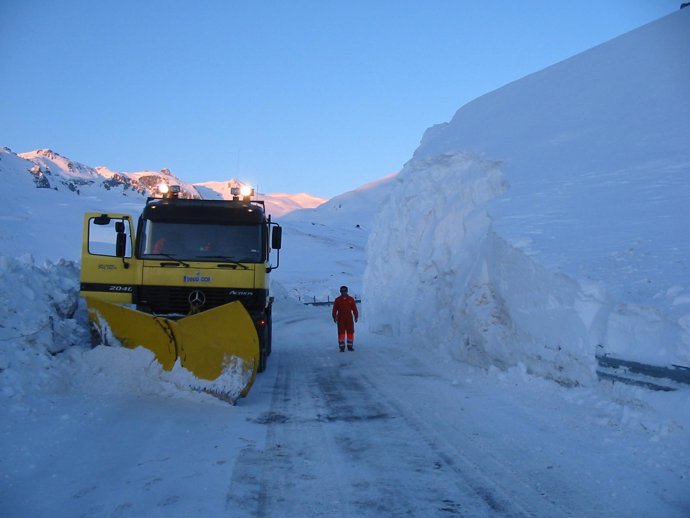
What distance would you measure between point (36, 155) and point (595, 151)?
221505 mm

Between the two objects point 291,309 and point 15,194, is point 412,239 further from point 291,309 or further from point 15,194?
point 15,194

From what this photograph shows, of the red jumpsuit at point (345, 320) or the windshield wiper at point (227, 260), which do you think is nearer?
the windshield wiper at point (227, 260)

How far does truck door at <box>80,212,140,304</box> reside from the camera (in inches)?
329

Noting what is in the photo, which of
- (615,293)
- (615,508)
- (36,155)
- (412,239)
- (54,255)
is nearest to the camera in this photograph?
(615,508)

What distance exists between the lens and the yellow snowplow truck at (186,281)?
695 cm

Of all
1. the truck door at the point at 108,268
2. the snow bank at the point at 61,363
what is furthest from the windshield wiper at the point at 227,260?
the snow bank at the point at 61,363

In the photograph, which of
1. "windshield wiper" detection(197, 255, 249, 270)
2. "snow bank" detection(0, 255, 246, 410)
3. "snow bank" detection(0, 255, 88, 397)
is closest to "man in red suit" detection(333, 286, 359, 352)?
"windshield wiper" detection(197, 255, 249, 270)

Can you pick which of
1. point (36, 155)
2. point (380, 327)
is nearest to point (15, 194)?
point (380, 327)

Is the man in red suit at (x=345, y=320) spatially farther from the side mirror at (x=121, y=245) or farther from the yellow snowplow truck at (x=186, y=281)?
the side mirror at (x=121, y=245)

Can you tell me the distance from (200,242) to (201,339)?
2.31 m

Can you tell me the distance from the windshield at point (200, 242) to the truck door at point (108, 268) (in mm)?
291

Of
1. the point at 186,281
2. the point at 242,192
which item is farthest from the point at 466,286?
the point at 186,281

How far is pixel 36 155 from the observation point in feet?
655

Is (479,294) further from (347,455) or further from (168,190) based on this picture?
(347,455)
